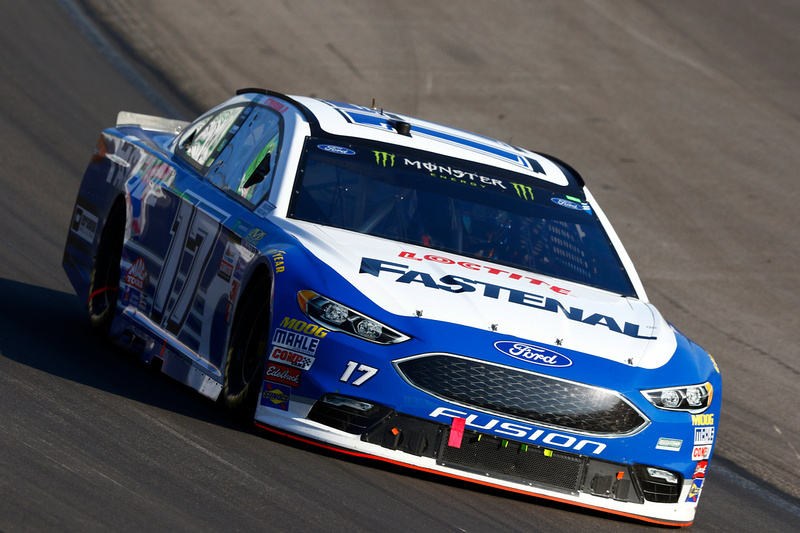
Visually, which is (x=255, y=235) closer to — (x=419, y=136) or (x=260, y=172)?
(x=260, y=172)

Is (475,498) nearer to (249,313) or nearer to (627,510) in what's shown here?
(627,510)

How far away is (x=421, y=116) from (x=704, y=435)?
11419mm

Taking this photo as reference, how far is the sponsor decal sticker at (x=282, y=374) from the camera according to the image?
514 centimetres

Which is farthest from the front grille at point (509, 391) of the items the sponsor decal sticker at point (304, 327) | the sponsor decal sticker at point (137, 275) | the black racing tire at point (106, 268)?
the black racing tire at point (106, 268)

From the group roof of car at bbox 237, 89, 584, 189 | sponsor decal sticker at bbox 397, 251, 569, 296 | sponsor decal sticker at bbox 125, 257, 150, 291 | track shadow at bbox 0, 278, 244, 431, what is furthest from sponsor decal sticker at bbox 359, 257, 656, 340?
sponsor decal sticker at bbox 125, 257, 150, 291

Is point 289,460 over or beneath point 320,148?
beneath

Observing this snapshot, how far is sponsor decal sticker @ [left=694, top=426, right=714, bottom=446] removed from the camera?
5371 millimetres

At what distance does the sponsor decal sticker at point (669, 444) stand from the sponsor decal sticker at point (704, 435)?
106mm

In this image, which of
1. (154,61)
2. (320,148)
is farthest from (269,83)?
(320,148)

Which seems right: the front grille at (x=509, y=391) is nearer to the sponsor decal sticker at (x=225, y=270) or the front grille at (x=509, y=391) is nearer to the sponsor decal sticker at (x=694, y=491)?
the sponsor decal sticker at (x=694, y=491)

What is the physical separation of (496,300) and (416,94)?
1233 cm

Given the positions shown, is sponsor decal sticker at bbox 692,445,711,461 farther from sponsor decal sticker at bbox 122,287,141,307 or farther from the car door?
sponsor decal sticker at bbox 122,287,141,307

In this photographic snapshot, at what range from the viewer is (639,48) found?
21234 mm

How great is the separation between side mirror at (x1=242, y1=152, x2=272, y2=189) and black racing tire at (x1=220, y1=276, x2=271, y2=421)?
2.77 feet
